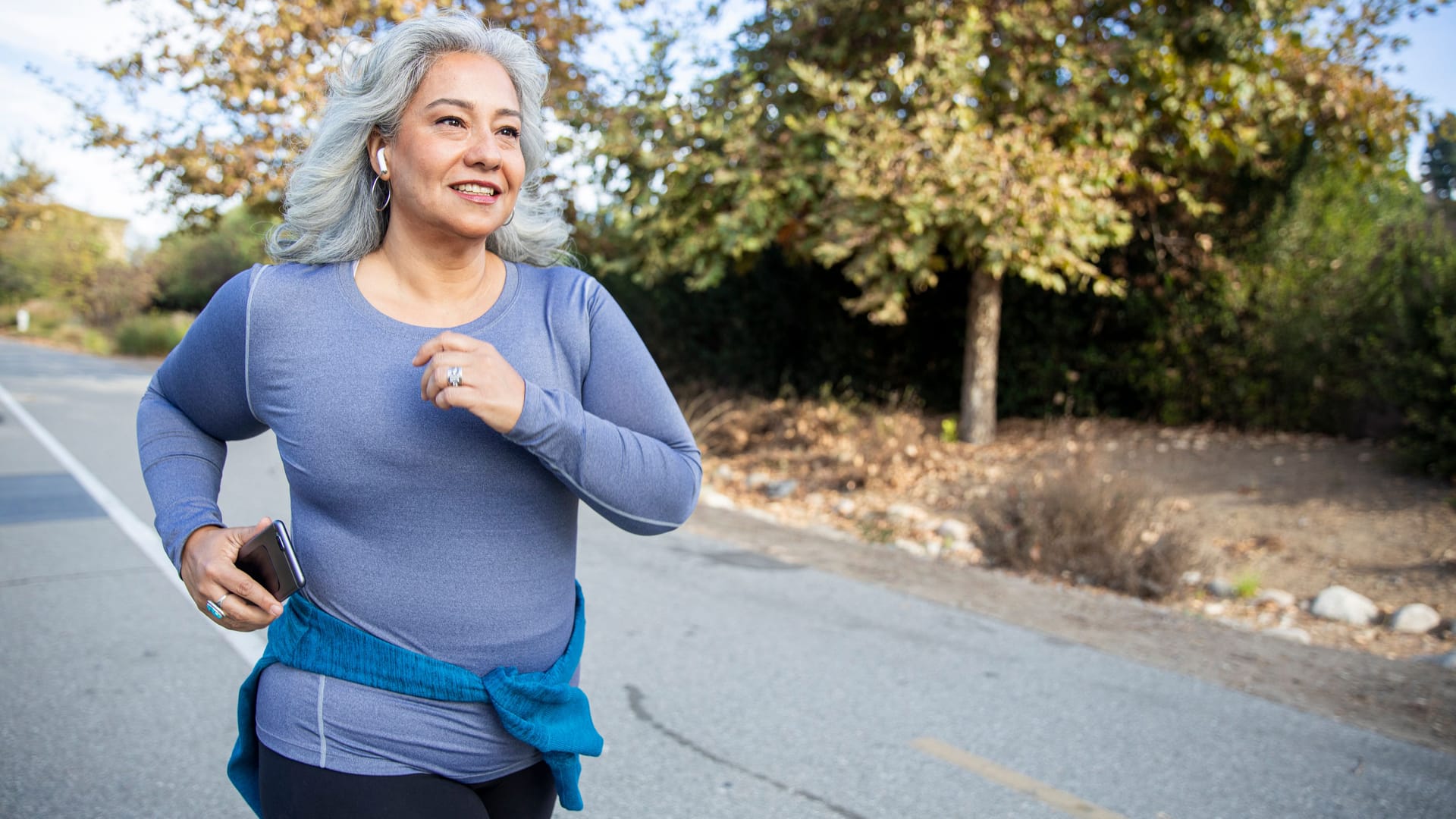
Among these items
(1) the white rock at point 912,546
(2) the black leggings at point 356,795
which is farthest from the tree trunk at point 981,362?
(2) the black leggings at point 356,795

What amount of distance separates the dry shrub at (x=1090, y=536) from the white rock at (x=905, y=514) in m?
1.22

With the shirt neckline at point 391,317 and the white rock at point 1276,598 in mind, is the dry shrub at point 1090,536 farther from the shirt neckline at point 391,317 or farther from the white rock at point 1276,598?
the shirt neckline at point 391,317

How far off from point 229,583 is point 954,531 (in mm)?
7072

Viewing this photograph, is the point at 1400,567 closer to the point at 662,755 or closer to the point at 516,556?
the point at 662,755

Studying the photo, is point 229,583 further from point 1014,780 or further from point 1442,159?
point 1442,159

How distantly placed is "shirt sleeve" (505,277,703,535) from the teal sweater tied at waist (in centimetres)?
31

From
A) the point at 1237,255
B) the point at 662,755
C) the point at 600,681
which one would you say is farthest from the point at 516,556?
the point at 1237,255

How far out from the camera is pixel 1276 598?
6723 mm

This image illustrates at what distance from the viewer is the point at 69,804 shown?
11.4 ft

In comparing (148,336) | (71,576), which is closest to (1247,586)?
(71,576)

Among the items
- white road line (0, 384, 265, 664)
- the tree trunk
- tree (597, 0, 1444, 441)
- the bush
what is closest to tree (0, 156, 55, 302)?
the bush

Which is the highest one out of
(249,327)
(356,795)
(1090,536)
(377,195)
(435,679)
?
(377,195)

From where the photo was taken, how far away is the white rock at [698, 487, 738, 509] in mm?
9656

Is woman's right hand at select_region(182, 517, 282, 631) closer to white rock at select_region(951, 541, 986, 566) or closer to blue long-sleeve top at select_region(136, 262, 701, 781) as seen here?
blue long-sleeve top at select_region(136, 262, 701, 781)
